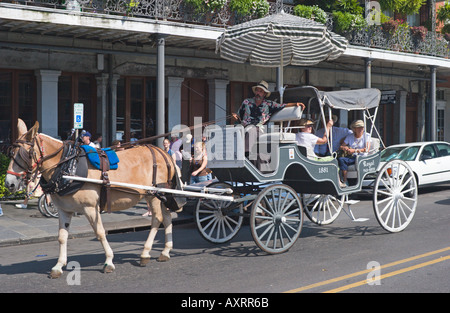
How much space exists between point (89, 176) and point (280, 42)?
487 cm

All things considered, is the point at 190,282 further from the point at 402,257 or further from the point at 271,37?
the point at 271,37

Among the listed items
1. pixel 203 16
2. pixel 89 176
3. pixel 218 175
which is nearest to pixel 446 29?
pixel 203 16

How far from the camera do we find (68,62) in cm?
1648

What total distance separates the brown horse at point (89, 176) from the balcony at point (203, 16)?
7037 mm

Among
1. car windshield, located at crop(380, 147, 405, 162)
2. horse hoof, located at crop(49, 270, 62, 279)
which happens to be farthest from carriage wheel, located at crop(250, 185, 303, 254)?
car windshield, located at crop(380, 147, 405, 162)

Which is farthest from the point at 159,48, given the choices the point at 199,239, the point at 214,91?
the point at 199,239

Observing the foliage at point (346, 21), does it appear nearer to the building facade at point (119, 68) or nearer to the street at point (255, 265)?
the building facade at point (119, 68)

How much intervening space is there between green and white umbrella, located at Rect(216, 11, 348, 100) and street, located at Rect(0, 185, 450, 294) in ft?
9.51

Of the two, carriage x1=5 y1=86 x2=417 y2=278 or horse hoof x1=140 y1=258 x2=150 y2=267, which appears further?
horse hoof x1=140 y1=258 x2=150 y2=267

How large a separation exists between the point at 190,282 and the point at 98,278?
1.20 m

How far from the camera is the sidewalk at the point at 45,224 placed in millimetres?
10359

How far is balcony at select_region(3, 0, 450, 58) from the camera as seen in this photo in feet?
47.0

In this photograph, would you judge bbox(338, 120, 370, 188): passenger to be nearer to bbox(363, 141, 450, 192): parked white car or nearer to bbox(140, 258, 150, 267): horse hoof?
bbox(140, 258, 150, 267): horse hoof

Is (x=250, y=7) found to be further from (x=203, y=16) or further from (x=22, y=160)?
(x=22, y=160)
